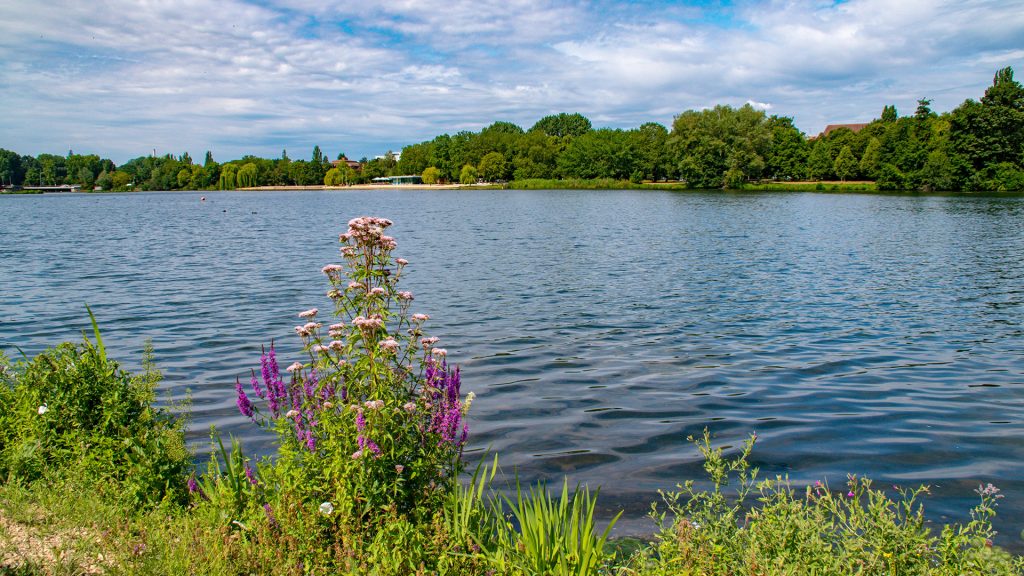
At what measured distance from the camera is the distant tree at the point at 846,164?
365 ft

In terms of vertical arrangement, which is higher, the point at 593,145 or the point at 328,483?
the point at 593,145

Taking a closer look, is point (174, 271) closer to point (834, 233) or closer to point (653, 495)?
point (653, 495)

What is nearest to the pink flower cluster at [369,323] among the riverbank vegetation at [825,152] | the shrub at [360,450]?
the shrub at [360,450]

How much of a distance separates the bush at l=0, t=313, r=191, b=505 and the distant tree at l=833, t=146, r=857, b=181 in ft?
400

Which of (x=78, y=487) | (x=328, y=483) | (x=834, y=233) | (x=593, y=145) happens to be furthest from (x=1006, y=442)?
(x=593, y=145)

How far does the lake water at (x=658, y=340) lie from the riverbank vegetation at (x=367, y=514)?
2.27 metres

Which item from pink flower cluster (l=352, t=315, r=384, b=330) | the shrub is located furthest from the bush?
pink flower cluster (l=352, t=315, r=384, b=330)

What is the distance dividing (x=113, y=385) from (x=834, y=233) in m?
40.8

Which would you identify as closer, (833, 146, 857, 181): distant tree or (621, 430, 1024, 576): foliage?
(621, 430, 1024, 576): foliage

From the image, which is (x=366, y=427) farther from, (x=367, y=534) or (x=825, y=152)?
(x=825, y=152)

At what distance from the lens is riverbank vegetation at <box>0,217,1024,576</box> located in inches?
170

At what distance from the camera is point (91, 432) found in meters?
6.44

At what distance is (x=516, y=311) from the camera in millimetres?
17531

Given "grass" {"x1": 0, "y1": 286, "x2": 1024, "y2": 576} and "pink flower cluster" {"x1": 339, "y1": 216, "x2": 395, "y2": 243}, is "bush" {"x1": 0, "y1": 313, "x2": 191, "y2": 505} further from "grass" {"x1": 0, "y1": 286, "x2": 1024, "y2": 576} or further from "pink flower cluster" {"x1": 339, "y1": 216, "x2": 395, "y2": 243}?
"pink flower cluster" {"x1": 339, "y1": 216, "x2": 395, "y2": 243}
